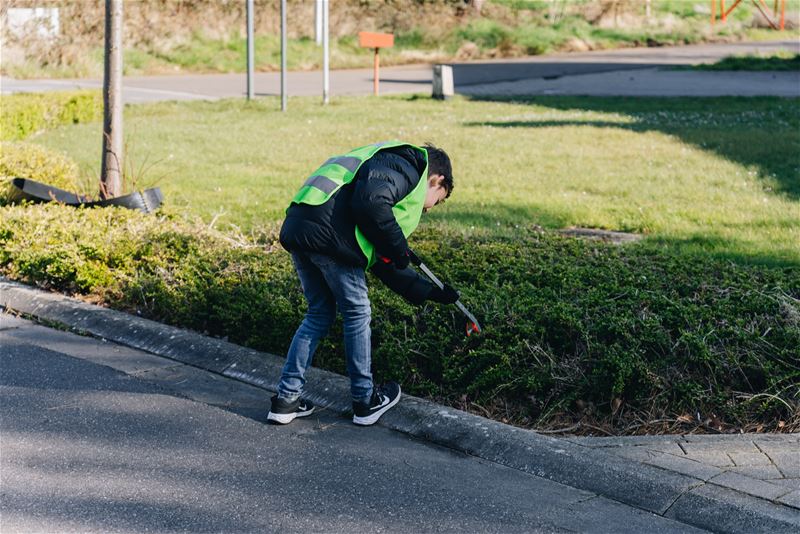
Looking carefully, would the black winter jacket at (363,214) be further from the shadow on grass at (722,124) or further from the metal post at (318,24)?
the metal post at (318,24)

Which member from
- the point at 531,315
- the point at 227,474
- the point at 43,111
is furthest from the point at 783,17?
the point at 227,474

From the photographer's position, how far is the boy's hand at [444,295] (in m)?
4.71

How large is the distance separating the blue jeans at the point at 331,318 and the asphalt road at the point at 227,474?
0.68 feet

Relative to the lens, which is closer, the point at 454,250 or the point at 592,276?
the point at 592,276

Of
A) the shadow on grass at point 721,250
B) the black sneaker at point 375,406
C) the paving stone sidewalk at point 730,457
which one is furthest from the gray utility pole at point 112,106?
the paving stone sidewalk at point 730,457

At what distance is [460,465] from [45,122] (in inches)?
547

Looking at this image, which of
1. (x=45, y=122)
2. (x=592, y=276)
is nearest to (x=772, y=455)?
(x=592, y=276)

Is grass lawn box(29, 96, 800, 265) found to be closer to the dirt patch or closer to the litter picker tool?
the dirt patch

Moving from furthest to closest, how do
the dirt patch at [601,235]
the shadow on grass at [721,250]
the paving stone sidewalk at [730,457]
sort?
the dirt patch at [601,235] < the shadow on grass at [721,250] < the paving stone sidewalk at [730,457]

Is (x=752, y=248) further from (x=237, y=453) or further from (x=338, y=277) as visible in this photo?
(x=237, y=453)

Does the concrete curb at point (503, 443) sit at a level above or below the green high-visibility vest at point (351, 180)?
below

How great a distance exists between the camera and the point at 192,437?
4434 millimetres

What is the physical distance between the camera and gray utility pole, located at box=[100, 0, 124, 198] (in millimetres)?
8336

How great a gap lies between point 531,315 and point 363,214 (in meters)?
1.31
